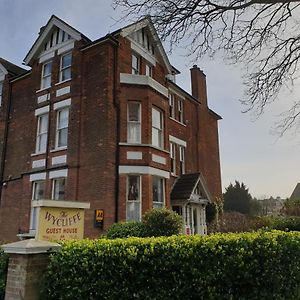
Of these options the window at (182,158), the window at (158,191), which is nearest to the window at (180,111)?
the window at (182,158)

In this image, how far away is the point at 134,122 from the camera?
53.2ft

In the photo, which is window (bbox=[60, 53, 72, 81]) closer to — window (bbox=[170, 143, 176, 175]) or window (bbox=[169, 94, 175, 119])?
window (bbox=[169, 94, 175, 119])

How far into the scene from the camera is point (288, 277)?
5.54 m

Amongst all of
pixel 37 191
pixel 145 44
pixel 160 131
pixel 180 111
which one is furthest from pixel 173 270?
pixel 180 111

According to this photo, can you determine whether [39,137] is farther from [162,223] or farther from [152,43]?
[162,223]

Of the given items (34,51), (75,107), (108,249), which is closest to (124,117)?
(75,107)

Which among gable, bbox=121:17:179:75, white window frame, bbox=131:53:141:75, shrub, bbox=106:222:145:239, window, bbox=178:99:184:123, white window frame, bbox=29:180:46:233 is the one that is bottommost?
shrub, bbox=106:222:145:239

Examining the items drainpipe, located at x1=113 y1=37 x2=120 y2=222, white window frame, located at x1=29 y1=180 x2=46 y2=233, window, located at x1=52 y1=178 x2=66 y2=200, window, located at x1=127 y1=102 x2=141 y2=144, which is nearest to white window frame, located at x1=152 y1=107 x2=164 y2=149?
window, located at x1=127 y1=102 x2=141 y2=144

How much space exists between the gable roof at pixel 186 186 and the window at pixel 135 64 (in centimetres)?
666

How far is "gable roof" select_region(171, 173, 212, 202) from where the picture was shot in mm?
17953

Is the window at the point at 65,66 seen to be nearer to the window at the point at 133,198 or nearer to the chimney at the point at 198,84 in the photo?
the window at the point at 133,198

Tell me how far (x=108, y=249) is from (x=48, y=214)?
379 cm

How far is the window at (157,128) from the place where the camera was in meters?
16.9

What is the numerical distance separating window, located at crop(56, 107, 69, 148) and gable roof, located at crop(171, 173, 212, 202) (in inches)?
256
